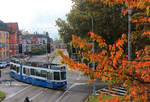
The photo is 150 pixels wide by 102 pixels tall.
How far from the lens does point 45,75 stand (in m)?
22.5

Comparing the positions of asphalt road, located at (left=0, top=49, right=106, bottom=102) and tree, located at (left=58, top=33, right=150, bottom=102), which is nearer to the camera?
tree, located at (left=58, top=33, right=150, bottom=102)

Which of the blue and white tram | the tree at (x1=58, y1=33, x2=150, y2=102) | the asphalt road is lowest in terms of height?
the asphalt road

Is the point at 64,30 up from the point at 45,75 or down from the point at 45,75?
up

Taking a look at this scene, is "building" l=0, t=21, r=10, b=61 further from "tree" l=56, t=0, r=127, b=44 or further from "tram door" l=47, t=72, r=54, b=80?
"tree" l=56, t=0, r=127, b=44

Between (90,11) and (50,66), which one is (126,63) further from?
(50,66)

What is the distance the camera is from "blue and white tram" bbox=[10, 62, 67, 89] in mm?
21688

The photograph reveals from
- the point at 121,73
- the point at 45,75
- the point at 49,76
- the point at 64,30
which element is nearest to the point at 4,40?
the point at 64,30

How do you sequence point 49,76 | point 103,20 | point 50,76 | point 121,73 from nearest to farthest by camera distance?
point 121,73 → point 103,20 → point 50,76 → point 49,76

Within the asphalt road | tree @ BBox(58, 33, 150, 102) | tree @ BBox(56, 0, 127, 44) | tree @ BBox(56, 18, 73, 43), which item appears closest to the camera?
tree @ BBox(58, 33, 150, 102)

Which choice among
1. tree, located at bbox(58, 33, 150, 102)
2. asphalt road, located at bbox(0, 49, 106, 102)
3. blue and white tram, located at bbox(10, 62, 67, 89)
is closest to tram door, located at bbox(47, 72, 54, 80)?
blue and white tram, located at bbox(10, 62, 67, 89)

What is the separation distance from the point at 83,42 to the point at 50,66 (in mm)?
16914

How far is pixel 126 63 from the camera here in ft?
19.1

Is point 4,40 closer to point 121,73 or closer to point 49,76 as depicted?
point 49,76

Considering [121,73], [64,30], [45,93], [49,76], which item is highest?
[64,30]
